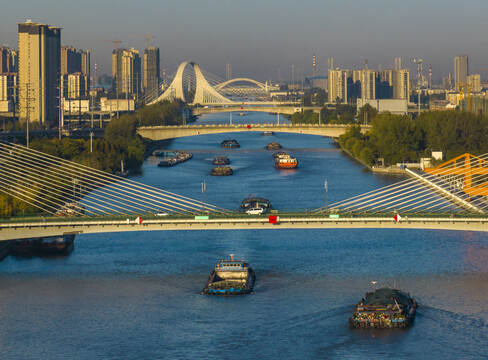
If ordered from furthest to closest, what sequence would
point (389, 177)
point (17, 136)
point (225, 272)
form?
point (17, 136) < point (389, 177) < point (225, 272)

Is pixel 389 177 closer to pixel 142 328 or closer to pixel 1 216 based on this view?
pixel 1 216

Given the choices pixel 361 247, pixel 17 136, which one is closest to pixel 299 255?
pixel 361 247

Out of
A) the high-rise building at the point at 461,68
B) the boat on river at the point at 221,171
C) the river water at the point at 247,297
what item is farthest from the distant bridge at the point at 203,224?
the high-rise building at the point at 461,68

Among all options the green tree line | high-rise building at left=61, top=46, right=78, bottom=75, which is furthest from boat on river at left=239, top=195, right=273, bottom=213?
high-rise building at left=61, top=46, right=78, bottom=75

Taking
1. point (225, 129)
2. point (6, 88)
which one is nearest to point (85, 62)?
point (6, 88)

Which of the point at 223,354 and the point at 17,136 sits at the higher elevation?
the point at 17,136

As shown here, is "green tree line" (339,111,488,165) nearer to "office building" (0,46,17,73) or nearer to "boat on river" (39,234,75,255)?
"boat on river" (39,234,75,255)

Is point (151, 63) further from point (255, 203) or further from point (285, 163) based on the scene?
point (255, 203)
